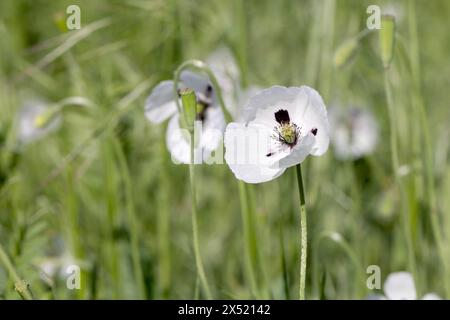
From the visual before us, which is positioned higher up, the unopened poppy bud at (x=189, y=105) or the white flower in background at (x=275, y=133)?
the unopened poppy bud at (x=189, y=105)

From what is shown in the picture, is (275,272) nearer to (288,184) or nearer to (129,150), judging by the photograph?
(288,184)

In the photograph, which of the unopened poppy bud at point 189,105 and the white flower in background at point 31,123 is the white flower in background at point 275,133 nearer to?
the unopened poppy bud at point 189,105

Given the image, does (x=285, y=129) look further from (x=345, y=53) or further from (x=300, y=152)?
(x=345, y=53)

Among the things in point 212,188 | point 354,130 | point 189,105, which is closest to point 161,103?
point 189,105

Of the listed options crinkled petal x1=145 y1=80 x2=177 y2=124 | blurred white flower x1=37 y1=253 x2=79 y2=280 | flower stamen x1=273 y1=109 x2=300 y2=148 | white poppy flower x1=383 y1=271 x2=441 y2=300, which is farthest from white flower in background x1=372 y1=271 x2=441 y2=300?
blurred white flower x1=37 y1=253 x2=79 y2=280

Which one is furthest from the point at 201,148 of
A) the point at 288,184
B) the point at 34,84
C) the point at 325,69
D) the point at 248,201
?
the point at 34,84

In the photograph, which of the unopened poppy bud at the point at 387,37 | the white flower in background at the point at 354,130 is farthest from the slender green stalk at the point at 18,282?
the white flower in background at the point at 354,130

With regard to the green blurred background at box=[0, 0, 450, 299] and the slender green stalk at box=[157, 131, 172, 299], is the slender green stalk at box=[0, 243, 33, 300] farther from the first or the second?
the slender green stalk at box=[157, 131, 172, 299]
